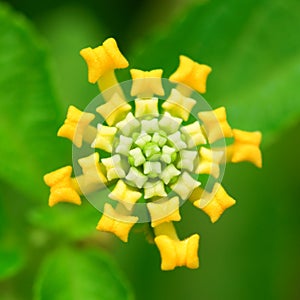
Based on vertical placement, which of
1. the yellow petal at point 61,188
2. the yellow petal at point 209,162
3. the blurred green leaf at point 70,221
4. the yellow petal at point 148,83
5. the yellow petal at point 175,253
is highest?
the yellow petal at point 148,83

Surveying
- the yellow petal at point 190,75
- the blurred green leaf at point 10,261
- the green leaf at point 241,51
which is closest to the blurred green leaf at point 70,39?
the green leaf at point 241,51

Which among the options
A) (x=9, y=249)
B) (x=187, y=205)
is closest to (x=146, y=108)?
(x=9, y=249)

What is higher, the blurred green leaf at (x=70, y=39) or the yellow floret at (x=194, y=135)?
the yellow floret at (x=194, y=135)

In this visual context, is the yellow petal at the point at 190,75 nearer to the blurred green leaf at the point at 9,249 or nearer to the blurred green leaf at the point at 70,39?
the blurred green leaf at the point at 9,249

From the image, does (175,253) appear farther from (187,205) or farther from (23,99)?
(187,205)

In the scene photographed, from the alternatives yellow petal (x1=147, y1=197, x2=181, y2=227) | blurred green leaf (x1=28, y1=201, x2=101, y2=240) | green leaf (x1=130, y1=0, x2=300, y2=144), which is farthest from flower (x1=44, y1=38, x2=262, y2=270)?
green leaf (x1=130, y1=0, x2=300, y2=144)

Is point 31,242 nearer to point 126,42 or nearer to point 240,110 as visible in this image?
point 240,110
